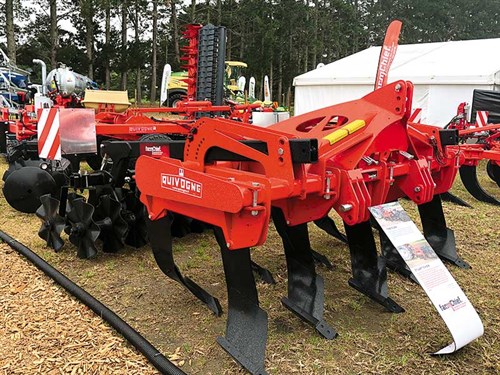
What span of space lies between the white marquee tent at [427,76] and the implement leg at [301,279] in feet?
31.4

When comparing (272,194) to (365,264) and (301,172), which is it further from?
(365,264)

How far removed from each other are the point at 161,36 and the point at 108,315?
27261 mm

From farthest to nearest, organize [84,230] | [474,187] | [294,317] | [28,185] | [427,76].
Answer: [427,76]
[474,187]
[28,185]
[84,230]
[294,317]

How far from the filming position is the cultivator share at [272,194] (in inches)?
93.5

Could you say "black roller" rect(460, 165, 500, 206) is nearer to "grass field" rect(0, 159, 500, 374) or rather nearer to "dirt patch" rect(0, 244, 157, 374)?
"grass field" rect(0, 159, 500, 374)

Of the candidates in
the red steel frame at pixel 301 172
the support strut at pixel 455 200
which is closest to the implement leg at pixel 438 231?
the red steel frame at pixel 301 172

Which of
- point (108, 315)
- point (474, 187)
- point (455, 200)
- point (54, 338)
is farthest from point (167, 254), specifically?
point (474, 187)

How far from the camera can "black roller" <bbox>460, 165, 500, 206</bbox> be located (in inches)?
252

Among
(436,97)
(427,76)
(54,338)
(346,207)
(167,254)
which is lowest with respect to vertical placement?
(54,338)

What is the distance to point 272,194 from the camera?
228 centimetres

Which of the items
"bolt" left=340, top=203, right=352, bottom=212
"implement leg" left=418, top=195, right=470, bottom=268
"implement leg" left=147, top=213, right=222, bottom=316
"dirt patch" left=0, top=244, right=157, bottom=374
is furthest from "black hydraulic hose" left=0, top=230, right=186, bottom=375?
"implement leg" left=418, top=195, right=470, bottom=268

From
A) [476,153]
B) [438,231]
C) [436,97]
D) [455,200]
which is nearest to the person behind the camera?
[438,231]

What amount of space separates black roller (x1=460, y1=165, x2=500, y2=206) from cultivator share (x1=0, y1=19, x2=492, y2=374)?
2812 millimetres

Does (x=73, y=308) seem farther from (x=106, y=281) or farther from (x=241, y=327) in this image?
(x=241, y=327)
